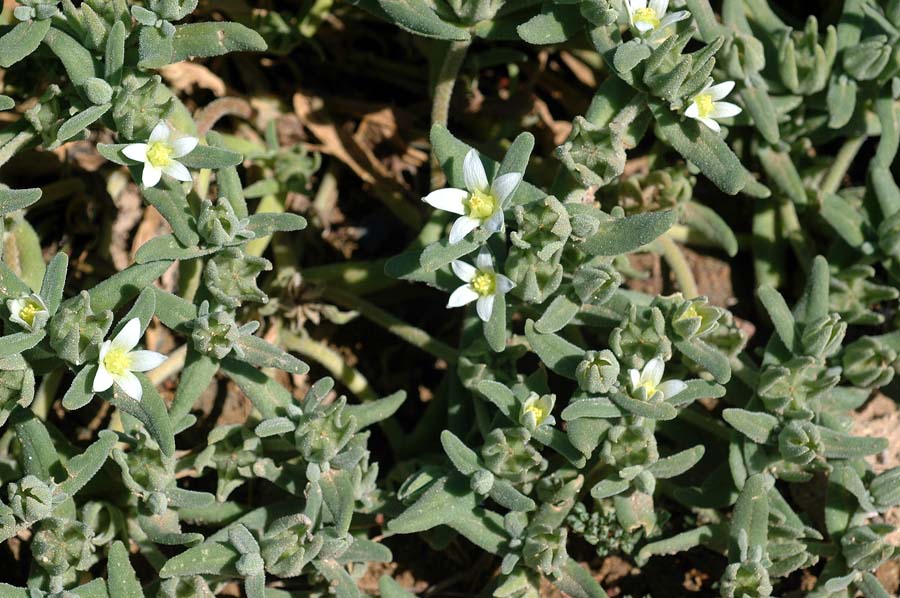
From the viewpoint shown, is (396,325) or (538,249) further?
(396,325)

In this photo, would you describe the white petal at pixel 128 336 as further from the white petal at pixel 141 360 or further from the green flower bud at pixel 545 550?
the green flower bud at pixel 545 550

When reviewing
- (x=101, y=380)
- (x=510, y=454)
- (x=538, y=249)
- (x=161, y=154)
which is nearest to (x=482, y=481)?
(x=510, y=454)

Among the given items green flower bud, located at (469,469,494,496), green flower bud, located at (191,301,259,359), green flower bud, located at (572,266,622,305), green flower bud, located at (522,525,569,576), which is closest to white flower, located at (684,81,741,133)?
green flower bud, located at (572,266,622,305)

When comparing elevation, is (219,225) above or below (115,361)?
above

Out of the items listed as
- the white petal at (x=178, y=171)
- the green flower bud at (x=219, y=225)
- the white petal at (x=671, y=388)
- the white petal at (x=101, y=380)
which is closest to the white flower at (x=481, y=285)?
the white petal at (x=671, y=388)

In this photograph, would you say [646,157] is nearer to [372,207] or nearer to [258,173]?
[372,207]

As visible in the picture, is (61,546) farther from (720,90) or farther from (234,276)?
(720,90)

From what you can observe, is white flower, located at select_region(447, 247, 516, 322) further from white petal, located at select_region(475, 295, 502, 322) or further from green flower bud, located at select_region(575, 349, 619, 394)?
green flower bud, located at select_region(575, 349, 619, 394)

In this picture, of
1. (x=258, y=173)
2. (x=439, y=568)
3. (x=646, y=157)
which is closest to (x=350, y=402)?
(x=439, y=568)
